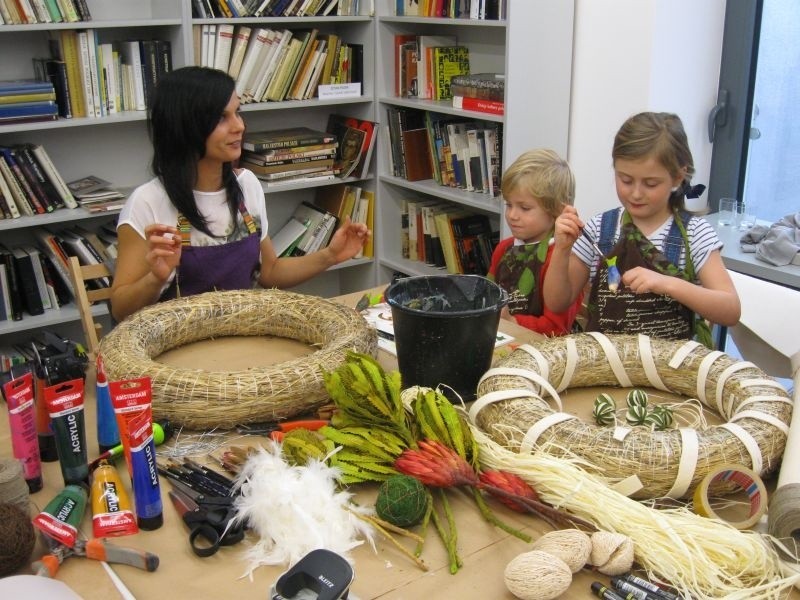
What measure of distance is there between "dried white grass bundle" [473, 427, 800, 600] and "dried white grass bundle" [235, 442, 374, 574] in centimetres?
29

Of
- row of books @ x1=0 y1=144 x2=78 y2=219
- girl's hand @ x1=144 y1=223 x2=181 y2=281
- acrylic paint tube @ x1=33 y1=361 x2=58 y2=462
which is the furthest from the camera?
row of books @ x1=0 y1=144 x2=78 y2=219

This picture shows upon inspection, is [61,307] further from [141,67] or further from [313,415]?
[313,415]

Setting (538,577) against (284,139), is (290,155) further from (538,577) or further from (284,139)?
(538,577)

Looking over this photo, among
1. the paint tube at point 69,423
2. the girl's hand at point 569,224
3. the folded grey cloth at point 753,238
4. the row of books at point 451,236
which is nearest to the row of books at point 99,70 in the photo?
the row of books at point 451,236

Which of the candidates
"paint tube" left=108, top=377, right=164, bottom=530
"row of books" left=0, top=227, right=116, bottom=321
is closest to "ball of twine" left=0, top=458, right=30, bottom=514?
"paint tube" left=108, top=377, right=164, bottom=530

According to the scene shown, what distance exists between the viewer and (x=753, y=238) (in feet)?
9.11

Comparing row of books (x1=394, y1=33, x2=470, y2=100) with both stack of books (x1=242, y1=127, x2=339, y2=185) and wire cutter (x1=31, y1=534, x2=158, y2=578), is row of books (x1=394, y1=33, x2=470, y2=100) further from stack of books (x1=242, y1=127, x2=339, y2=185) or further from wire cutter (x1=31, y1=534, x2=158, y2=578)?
wire cutter (x1=31, y1=534, x2=158, y2=578)

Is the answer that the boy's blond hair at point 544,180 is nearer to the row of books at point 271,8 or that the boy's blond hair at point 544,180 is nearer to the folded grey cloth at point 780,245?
the folded grey cloth at point 780,245

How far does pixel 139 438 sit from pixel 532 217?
4.39 ft

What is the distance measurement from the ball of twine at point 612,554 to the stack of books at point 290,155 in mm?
2679

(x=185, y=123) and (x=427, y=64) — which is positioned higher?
(x=427, y=64)

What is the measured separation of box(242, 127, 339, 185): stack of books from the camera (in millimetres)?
3531

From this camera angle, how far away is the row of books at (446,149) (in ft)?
10.9

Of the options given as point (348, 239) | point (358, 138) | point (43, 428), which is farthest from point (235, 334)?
point (358, 138)
